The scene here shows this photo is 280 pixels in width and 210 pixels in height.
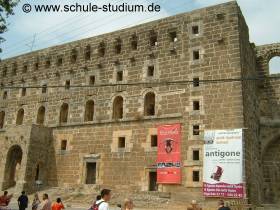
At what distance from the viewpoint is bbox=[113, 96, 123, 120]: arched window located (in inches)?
1092

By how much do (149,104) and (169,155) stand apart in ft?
15.1

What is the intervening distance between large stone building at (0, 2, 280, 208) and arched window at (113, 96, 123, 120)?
77mm

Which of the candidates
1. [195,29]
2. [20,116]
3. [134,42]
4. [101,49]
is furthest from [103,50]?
[20,116]

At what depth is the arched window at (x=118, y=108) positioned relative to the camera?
2773 cm

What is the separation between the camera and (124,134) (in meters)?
26.2

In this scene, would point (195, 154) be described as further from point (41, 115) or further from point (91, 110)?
point (41, 115)

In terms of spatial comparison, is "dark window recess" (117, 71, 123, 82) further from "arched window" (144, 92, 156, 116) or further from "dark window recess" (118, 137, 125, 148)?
"dark window recess" (118, 137, 125, 148)

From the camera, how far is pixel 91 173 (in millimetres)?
27125

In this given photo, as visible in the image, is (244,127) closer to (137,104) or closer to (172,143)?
(172,143)

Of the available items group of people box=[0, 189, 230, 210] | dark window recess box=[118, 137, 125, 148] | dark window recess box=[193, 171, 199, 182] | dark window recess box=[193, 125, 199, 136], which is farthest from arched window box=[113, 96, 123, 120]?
group of people box=[0, 189, 230, 210]

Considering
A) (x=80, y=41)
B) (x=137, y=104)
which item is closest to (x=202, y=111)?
(x=137, y=104)

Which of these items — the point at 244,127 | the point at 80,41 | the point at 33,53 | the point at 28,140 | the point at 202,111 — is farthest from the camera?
the point at 33,53

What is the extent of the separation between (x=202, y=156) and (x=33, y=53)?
64.7 ft

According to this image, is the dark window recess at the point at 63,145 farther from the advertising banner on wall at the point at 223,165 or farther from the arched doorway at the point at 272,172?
the arched doorway at the point at 272,172
